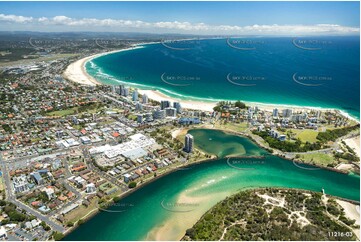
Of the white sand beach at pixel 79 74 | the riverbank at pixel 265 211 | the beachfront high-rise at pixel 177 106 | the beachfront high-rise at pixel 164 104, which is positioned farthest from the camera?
the white sand beach at pixel 79 74

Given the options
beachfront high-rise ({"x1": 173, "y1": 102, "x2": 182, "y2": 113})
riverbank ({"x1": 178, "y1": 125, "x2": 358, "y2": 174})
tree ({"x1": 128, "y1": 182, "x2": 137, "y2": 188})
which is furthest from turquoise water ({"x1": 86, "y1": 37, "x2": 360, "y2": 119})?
tree ({"x1": 128, "y1": 182, "x2": 137, "y2": 188})

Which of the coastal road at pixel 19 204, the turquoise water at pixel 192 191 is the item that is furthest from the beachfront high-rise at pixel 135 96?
the coastal road at pixel 19 204

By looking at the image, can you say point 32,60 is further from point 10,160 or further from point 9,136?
point 10,160

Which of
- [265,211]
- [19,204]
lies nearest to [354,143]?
[265,211]

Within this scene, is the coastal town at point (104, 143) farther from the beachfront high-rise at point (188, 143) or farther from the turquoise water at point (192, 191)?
the turquoise water at point (192, 191)

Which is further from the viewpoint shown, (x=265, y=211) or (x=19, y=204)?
(x=19, y=204)

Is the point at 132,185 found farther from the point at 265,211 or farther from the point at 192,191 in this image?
the point at 265,211
